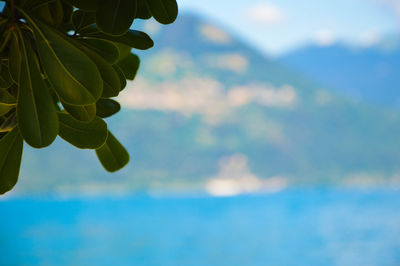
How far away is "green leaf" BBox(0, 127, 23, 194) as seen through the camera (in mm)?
437

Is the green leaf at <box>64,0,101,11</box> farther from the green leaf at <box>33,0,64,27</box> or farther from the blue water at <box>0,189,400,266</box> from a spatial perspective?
the blue water at <box>0,189,400,266</box>

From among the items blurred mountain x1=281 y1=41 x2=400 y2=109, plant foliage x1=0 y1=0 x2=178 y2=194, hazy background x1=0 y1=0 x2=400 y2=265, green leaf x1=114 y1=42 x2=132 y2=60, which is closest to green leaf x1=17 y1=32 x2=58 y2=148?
plant foliage x1=0 y1=0 x2=178 y2=194

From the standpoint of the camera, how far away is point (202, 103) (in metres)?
32.1

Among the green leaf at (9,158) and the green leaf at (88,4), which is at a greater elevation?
the green leaf at (88,4)

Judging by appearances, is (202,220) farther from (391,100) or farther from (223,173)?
(391,100)

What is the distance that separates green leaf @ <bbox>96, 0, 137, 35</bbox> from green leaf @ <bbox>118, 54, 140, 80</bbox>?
16 cm

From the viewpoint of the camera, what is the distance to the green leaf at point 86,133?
1.41 ft

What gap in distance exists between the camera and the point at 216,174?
99.1 ft

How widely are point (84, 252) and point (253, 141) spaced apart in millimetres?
14027

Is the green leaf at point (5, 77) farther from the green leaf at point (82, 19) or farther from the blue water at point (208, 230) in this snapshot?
the blue water at point (208, 230)

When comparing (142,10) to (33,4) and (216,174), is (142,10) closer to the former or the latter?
(33,4)

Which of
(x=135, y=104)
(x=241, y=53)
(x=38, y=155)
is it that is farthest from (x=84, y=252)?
(x=241, y=53)

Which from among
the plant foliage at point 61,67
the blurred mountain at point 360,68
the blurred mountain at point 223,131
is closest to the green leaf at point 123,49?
the plant foliage at point 61,67

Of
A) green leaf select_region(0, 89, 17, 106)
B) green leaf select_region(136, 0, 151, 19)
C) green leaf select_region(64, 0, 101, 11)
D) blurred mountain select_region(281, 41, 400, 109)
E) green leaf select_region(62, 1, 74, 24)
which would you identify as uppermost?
blurred mountain select_region(281, 41, 400, 109)
